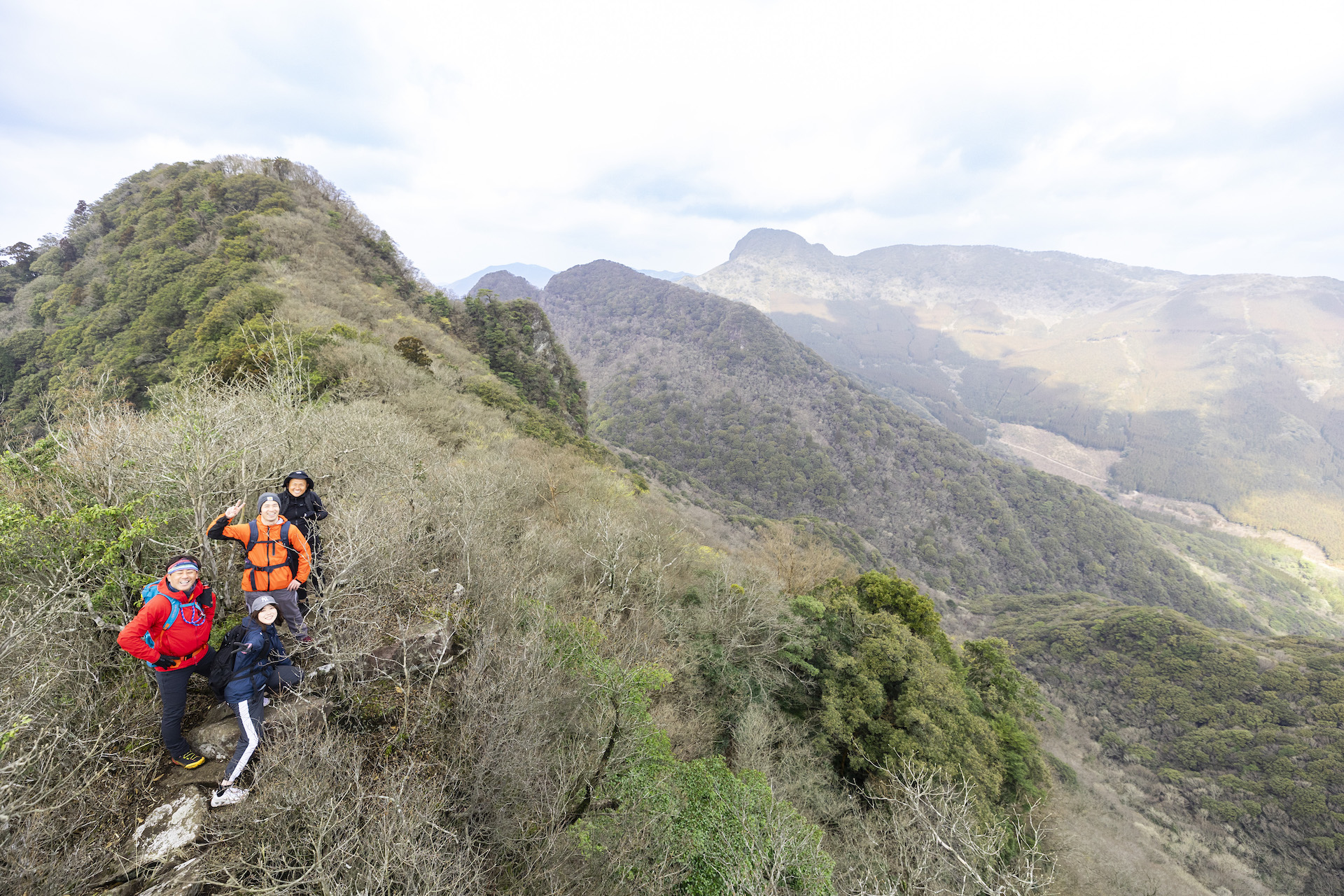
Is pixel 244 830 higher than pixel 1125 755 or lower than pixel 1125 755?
higher

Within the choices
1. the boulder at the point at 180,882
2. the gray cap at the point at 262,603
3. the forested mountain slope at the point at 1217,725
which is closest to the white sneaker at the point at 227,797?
the boulder at the point at 180,882

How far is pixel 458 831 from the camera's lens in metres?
6.07

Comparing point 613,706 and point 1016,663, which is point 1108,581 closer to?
point 1016,663

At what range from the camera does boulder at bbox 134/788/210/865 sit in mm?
4369

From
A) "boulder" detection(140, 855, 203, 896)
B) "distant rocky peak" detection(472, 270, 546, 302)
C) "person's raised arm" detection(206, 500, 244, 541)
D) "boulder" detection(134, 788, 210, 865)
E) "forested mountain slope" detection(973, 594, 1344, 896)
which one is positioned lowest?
"forested mountain slope" detection(973, 594, 1344, 896)

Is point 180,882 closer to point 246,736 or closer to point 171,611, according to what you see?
point 246,736

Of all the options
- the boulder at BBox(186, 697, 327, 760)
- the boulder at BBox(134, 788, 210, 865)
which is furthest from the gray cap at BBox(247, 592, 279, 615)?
the boulder at BBox(134, 788, 210, 865)

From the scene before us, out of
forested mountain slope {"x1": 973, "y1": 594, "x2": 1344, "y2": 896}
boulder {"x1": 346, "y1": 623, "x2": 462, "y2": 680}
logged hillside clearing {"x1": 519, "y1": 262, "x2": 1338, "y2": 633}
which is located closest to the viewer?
boulder {"x1": 346, "y1": 623, "x2": 462, "y2": 680}

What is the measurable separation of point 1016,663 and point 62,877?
2692 inches

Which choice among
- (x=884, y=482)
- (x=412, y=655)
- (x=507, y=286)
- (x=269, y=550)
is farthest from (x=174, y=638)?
(x=507, y=286)

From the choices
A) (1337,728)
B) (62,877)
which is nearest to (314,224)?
(62,877)

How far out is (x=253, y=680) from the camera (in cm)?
530

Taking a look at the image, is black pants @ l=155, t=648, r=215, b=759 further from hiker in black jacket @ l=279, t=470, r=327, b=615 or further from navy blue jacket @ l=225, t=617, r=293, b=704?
hiker in black jacket @ l=279, t=470, r=327, b=615

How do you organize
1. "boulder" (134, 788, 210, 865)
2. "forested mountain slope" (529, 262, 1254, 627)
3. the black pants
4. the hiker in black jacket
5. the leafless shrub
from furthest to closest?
"forested mountain slope" (529, 262, 1254, 627) → the leafless shrub → the hiker in black jacket → the black pants → "boulder" (134, 788, 210, 865)
